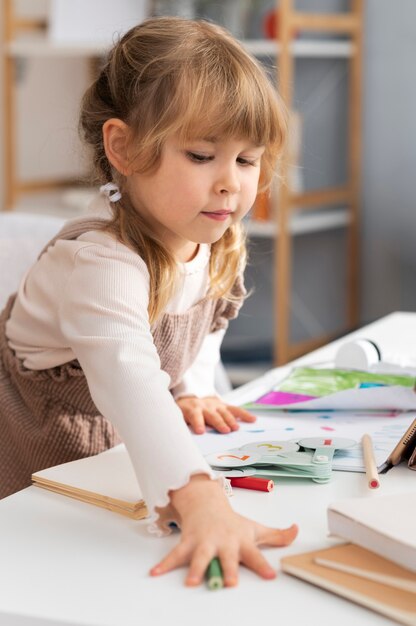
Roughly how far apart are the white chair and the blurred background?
1173 millimetres

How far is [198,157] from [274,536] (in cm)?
40

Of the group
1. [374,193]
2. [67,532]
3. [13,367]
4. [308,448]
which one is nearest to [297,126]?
[374,193]

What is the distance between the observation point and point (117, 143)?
109 centimetres

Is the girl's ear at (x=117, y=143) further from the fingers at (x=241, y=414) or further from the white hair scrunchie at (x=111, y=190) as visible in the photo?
the fingers at (x=241, y=414)

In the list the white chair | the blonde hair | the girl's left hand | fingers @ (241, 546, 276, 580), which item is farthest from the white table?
the white chair

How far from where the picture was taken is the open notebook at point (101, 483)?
861 mm

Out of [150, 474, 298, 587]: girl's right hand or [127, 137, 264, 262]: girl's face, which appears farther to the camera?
[127, 137, 264, 262]: girl's face

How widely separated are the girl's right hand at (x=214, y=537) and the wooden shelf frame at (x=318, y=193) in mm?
1901

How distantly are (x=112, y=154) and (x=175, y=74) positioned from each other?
0.37ft

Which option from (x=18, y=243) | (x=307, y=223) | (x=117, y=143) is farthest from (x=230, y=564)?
(x=307, y=223)

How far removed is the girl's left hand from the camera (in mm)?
1105

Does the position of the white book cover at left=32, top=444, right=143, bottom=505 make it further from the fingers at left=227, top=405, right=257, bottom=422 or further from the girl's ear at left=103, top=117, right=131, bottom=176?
the girl's ear at left=103, top=117, right=131, bottom=176

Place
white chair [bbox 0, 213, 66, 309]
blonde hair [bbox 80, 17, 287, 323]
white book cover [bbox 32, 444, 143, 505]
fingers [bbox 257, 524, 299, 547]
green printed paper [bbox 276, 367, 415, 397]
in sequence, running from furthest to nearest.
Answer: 1. white chair [bbox 0, 213, 66, 309]
2. green printed paper [bbox 276, 367, 415, 397]
3. blonde hair [bbox 80, 17, 287, 323]
4. white book cover [bbox 32, 444, 143, 505]
5. fingers [bbox 257, 524, 299, 547]

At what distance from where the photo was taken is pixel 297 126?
280cm
